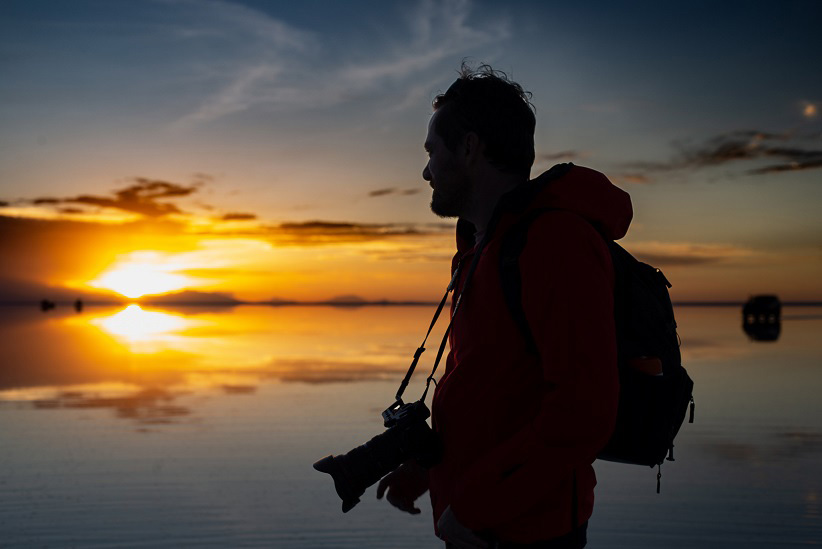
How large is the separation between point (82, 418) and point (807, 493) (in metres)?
11.6

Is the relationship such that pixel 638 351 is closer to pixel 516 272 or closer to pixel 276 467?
pixel 516 272

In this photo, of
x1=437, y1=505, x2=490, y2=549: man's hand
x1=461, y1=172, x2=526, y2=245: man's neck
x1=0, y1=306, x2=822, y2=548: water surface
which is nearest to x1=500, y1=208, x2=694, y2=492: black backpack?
x1=461, y1=172, x2=526, y2=245: man's neck

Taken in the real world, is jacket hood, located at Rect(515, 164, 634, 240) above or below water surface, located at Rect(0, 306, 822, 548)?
above

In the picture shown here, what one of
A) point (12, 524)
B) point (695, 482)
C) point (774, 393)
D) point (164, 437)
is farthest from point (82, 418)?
point (774, 393)

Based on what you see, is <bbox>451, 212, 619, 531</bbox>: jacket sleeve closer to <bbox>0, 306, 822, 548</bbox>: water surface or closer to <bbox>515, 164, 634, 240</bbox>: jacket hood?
<bbox>515, 164, 634, 240</bbox>: jacket hood

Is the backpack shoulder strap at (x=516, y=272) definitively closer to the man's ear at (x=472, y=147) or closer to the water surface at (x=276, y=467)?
the man's ear at (x=472, y=147)

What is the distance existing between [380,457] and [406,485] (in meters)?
0.50

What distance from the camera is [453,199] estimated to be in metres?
2.35

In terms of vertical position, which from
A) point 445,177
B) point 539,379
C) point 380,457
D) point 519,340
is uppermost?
point 445,177

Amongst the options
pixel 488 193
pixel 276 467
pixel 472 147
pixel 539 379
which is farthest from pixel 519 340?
pixel 276 467

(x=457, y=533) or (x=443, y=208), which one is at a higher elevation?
(x=443, y=208)

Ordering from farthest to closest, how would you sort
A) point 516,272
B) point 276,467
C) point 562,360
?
point 276,467 < point 516,272 < point 562,360

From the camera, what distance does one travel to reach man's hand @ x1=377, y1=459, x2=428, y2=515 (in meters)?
2.68

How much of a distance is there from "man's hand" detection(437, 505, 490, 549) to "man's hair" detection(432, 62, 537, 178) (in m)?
1.07
